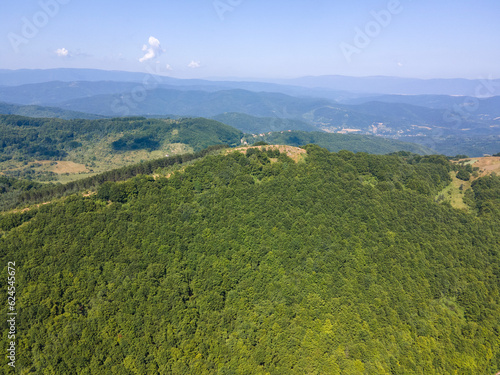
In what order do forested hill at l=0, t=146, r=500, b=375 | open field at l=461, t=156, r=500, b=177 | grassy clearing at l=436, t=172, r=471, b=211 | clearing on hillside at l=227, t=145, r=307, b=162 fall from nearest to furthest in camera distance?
forested hill at l=0, t=146, r=500, b=375 → clearing on hillside at l=227, t=145, r=307, b=162 → grassy clearing at l=436, t=172, r=471, b=211 → open field at l=461, t=156, r=500, b=177

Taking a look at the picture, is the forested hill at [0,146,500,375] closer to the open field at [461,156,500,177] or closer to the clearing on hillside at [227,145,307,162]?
the clearing on hillside at [227,145,307,162]

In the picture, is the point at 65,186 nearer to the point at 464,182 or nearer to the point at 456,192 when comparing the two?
the point at 456,192

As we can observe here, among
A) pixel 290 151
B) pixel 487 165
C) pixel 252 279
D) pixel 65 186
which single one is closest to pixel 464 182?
pixel 487 165

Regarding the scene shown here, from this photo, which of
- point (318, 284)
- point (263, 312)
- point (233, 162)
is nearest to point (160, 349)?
point (263, 312)

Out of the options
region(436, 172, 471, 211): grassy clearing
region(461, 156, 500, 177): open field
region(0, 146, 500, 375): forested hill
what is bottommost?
region(0, 146, 500, 375): forested hill

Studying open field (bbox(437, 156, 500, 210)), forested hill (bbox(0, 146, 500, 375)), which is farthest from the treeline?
open field (bbox(437, 156, 500, 210))

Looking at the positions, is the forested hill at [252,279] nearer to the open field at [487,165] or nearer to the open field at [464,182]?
the open field at [464,182]

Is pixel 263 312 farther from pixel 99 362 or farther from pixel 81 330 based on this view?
pixel 81 330

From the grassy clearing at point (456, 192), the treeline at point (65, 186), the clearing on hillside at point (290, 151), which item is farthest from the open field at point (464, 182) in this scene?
the treeline at point (65, 186)

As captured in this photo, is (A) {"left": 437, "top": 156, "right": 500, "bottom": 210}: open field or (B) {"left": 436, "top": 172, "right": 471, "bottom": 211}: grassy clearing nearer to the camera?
(B) {"left": 436, "top": 172, "right": 471, "bottom": 211}: grassy clearing
